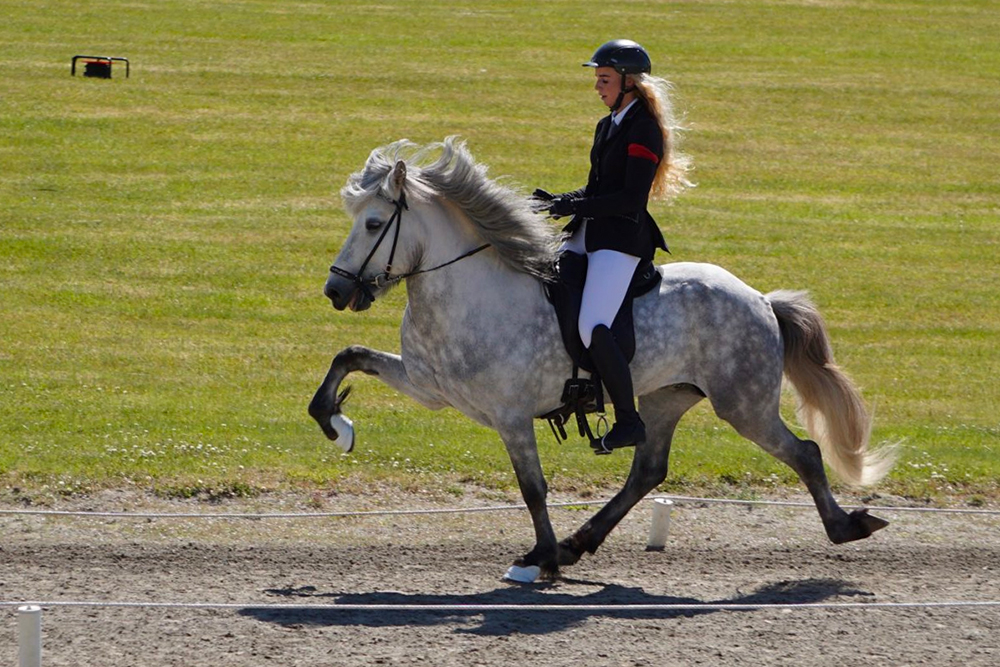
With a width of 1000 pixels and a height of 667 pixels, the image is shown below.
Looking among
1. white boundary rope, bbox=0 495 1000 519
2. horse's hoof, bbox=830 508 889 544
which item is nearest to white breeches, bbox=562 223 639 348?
white boundary rope, bbox=0 495 1000 519

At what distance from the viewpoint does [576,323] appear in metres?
7.84

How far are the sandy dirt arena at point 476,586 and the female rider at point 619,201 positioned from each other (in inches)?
42.2

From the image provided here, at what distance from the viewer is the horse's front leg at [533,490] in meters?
7.82

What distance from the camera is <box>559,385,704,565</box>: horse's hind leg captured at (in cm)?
830

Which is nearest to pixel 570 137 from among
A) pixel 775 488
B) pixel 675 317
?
pixel 775 488

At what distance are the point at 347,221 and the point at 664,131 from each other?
1282cm

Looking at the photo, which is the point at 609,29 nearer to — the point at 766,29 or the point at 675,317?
the point at 766,29

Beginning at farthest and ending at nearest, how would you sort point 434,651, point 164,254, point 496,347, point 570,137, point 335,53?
1. point 335,53
2. point 570,137
3. point 164,254
4. point 496,347
5. point 434,651

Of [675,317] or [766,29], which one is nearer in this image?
[675,317]

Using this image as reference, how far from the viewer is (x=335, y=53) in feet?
107

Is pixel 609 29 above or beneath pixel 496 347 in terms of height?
above

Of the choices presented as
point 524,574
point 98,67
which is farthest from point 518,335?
point 98,67

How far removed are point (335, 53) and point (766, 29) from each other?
11570mm

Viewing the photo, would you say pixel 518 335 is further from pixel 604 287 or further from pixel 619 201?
pixel 619 201
